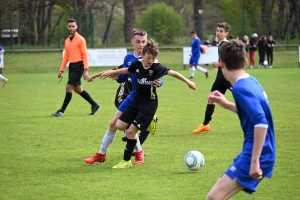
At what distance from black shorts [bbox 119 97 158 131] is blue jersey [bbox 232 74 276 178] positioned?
3.18 meters

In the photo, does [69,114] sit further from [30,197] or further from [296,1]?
[296,1]

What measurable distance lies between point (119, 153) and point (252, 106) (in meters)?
4.70

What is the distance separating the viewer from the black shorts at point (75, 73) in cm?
1318

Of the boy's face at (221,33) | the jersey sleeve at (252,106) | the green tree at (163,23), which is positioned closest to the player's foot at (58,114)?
the boy's face at (221,33)

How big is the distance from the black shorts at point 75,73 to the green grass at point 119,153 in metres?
0.76

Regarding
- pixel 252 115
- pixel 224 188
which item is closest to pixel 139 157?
pixel 224 188

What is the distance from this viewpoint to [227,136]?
10.0 metres

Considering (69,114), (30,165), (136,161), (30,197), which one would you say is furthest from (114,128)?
(69,114)

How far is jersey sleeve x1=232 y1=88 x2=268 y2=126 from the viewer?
409 cm

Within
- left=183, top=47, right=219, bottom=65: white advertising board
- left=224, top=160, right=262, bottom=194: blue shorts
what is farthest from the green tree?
left=224, top=160, right=262, bottom=194: blue shorts

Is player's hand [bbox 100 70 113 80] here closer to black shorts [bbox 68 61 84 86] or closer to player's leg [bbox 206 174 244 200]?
player's leg [bbox 206 174 244 200]

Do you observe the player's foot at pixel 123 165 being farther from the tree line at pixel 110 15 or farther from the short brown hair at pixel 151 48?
the tree line at pixel 110 15

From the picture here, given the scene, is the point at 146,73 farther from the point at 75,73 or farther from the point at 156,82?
the point at 75,73

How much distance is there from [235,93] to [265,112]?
262 millimetres
